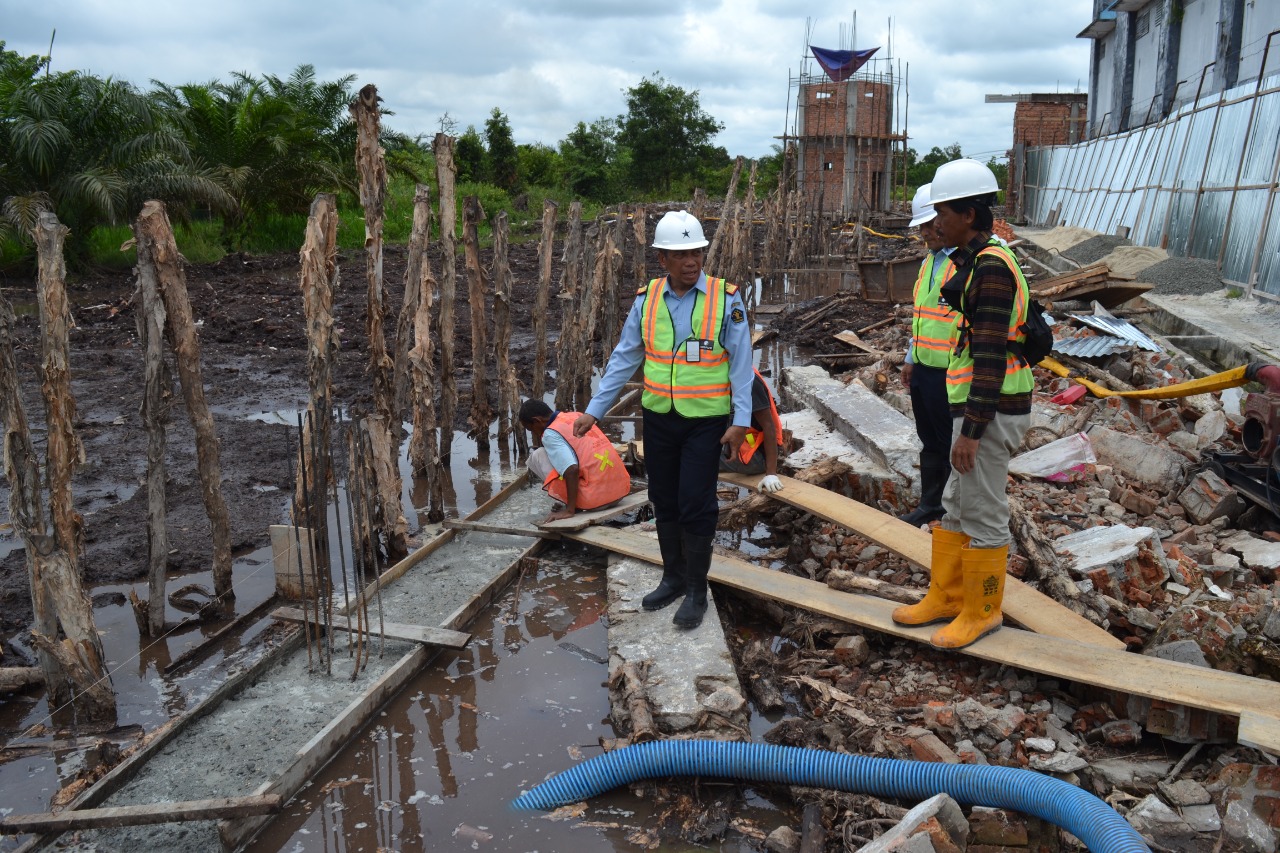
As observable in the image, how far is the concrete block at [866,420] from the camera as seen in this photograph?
6387 mm

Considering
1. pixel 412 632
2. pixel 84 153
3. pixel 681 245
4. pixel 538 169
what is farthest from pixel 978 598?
pixel 538 169

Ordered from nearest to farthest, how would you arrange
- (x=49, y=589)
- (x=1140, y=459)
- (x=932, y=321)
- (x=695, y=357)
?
(x=49, y=589)
(x=695, y=357)
(x=932, y=321)
(x=1140, y=459)

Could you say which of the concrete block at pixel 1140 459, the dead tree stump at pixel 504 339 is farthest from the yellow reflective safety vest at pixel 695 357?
the dead tree stump at pixel 504 339

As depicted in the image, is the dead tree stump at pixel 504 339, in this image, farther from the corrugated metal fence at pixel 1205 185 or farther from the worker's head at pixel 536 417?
the corrugated metal fence at pixel 1205 185

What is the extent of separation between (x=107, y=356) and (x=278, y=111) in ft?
35.7

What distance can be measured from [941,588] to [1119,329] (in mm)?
6898

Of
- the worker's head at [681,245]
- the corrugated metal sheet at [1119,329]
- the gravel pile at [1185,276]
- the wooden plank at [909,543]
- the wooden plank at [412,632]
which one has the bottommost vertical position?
the wooden plank at [412,632]

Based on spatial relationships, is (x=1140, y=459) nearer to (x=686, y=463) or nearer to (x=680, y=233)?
(x=686, y=463)

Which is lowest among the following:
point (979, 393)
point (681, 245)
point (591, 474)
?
point (591, 474)

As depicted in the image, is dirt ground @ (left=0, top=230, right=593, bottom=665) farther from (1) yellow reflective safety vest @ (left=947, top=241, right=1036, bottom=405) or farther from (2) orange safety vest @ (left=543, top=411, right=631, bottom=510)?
(1) yellow reflective safety vest @ (left=947, top=241, right=1036, bottom=405)

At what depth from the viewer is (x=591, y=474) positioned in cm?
606

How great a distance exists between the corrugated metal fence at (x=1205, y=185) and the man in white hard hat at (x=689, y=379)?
1049cm

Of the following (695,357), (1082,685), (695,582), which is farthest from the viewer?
(695,582)

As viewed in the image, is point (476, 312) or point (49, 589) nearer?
point (49, 589)
